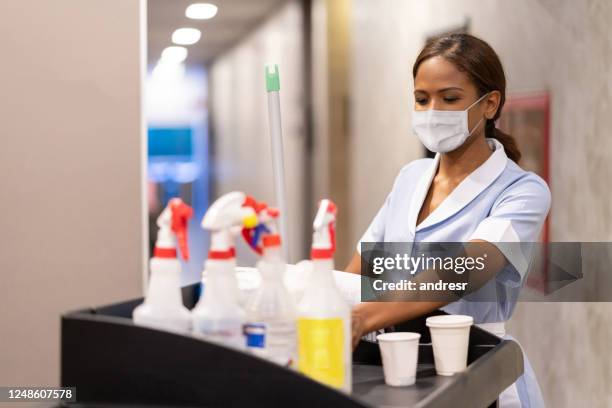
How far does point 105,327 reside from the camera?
38.4 inches

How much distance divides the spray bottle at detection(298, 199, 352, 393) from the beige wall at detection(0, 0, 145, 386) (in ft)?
5.74

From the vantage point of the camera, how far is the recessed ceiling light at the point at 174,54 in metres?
4.28

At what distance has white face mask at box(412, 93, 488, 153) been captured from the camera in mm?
1755

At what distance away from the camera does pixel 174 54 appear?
431 cm

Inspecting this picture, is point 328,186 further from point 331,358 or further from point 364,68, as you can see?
point 331,358

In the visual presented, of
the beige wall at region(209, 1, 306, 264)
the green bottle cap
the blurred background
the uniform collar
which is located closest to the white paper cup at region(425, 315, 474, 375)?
the green bottle cap

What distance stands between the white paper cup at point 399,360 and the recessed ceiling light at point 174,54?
11.0 feet

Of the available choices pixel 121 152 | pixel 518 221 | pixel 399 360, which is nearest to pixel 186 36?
pixel 121 152

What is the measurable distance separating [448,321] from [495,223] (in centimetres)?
39

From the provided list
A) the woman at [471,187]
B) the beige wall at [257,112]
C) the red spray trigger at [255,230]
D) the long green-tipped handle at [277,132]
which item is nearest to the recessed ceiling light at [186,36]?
the beige wall at [257,112]

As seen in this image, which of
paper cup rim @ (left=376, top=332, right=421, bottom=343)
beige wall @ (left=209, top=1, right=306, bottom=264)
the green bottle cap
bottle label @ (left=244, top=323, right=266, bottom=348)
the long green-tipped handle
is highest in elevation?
beige wall @ (left=209, top=1, right=306, bottom=264)

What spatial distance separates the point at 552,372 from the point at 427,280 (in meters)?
1.74

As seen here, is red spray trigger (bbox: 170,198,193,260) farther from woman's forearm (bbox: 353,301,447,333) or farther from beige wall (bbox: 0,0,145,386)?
beige wall (bbox: 0,0,145,386)

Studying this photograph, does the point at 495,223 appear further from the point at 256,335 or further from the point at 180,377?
the point at 180,377
